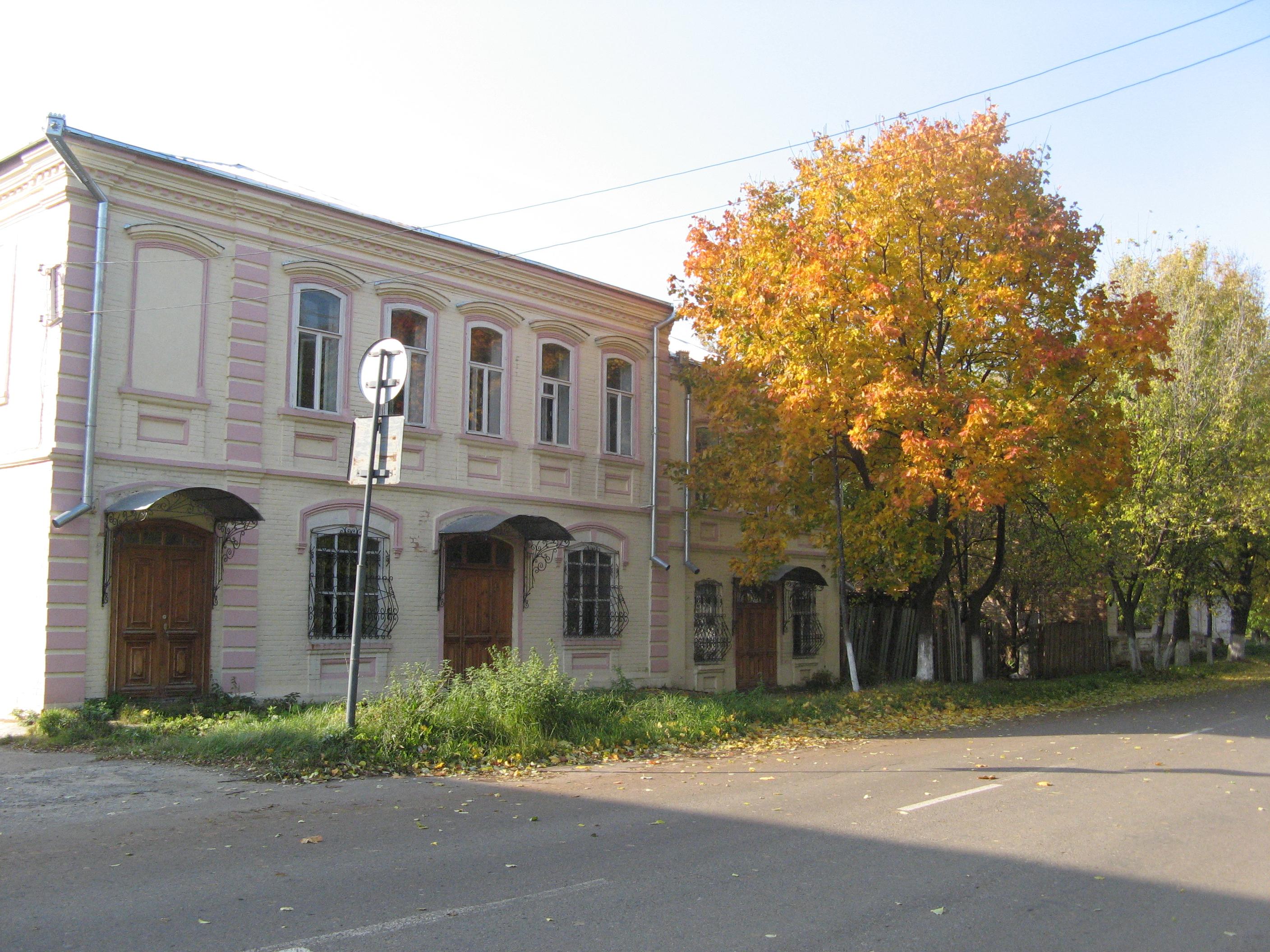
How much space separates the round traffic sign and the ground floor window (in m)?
4.91

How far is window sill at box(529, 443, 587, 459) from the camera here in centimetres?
1877

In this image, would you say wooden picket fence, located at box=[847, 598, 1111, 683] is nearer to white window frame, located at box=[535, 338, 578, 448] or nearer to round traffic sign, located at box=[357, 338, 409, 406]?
white window frame, located at box=[535, 338, 578, 448]

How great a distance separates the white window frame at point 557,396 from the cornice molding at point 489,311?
0.64 meters

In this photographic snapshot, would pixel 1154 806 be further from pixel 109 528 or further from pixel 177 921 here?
pixel 109 528

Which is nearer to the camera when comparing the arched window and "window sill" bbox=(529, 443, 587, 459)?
"window sill" bbox=(529, 443, 587, 459)

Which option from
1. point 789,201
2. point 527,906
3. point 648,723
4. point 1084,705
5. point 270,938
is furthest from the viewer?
point 1084,705

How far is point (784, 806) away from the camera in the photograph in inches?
350

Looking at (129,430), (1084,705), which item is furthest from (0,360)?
(1084,705)

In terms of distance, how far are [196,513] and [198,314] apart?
2.76 m

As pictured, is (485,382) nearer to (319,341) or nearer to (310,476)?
(319,341)

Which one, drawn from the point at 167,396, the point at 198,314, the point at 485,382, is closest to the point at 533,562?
the point at 485,382

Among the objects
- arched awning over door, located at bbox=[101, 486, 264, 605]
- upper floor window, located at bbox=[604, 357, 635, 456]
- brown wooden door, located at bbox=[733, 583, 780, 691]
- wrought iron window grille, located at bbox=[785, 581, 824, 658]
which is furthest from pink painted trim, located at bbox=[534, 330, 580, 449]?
wrought iron window grille, located at bbox=[785, 581, 824, 658]

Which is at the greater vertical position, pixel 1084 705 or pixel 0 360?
pixel 0 360

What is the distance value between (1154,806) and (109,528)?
39.7ft
